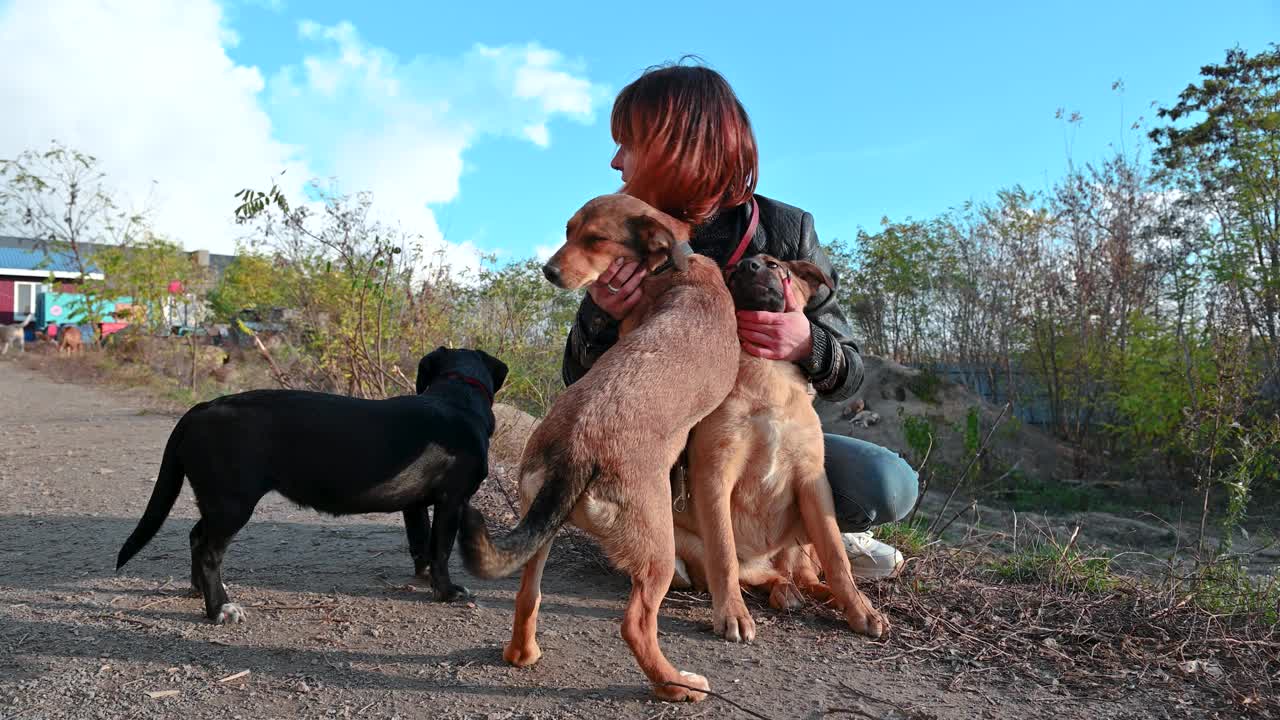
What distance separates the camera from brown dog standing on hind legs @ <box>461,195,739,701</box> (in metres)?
2.15

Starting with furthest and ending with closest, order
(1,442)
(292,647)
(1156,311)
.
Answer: (1156,311) < (1,442) < (292,647)

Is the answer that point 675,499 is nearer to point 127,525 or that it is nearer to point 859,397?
point 127,525

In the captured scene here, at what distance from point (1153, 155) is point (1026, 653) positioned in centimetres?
910

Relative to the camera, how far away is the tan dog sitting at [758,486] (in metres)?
2.79

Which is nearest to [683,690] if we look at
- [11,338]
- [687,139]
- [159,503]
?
[687,139]

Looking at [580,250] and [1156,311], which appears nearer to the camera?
[580,250]

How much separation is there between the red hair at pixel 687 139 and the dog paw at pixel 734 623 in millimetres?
1470

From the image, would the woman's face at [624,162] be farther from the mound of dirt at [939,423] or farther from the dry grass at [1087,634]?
the mound of dirt at [939,423]

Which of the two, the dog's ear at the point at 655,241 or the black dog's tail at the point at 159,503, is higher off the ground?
the dog's ear at the point at 655,241

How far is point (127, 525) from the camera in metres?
4.35

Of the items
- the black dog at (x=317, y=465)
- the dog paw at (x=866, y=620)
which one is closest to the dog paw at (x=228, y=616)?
the black dog at (x=317, y=465)

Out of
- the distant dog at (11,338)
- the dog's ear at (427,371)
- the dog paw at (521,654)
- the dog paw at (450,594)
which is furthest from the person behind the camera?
the distant dog at (11,338)

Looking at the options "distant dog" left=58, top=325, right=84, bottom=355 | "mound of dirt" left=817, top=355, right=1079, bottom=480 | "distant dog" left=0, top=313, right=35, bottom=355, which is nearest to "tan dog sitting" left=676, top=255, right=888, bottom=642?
"mound of dirt" left=817, top=355, right=1079, bottom=480

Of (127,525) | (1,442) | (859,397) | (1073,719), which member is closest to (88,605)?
(127,525)
